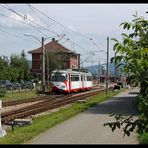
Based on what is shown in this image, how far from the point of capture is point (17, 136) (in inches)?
561

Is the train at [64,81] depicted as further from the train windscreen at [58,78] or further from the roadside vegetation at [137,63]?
the roadside vegetation at [137,63]

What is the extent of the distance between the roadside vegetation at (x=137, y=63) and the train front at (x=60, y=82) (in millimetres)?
49983

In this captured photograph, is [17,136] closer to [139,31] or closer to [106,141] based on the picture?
[106,141]

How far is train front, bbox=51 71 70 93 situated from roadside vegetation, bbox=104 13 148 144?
164 ft

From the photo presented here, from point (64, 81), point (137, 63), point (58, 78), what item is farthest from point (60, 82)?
point (137, 63)

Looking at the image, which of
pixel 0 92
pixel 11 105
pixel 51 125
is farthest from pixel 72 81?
pixel 51 125

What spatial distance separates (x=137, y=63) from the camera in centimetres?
501

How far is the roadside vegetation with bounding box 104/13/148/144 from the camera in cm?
501

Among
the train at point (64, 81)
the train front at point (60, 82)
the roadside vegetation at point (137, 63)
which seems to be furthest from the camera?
the train at point (64, 81)

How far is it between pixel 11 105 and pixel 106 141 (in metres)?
23.5

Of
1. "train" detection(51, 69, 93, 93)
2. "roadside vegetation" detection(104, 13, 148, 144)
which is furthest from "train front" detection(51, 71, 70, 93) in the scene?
"roadside vegetation" detection(104, 13, 148, 144)

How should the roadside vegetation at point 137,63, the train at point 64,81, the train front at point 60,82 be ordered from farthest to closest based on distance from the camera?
the train at point 64,81 → the train front at point 60,82 → the roadside vegetation at point 137,63

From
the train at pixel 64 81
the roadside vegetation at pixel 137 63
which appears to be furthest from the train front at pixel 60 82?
the roadside vegetation at pixel 137 63

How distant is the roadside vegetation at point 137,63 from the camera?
501 cm
